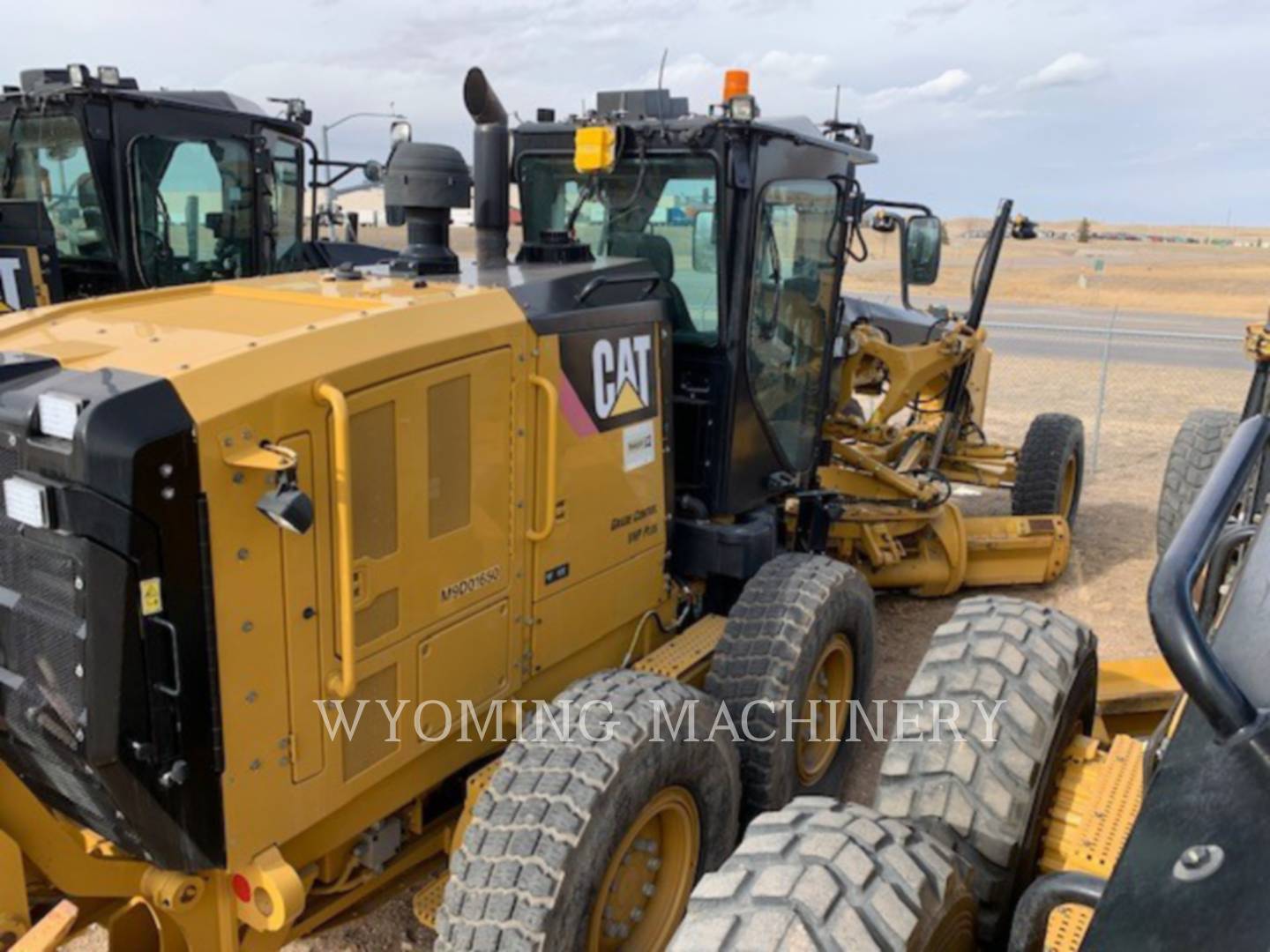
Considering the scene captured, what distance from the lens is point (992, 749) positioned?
3039mm

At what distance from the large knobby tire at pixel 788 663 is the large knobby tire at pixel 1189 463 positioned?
353cm

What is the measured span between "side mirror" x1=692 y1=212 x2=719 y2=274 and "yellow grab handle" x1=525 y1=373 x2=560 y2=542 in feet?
3.65

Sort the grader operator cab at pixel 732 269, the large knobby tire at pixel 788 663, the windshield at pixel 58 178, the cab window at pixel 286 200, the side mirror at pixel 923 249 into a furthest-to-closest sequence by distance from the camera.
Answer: the cab window at pixel 286 200, the windshield at pixel 58 178, the side mirror at pixel 923 249, the grader operator cab at pixel 732 269, the large knobby tire at pixel 788 663

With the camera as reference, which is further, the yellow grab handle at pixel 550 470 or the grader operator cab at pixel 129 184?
the grader operator cab at pixel 129 184

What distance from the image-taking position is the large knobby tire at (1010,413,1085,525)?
7.88 m

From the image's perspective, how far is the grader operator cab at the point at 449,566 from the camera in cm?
258

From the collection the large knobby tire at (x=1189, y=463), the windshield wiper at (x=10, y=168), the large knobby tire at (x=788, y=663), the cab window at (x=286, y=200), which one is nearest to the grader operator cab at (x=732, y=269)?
the large knobby tire at (x=788, y=663)

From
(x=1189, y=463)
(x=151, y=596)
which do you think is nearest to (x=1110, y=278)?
(x=1189, y=463)

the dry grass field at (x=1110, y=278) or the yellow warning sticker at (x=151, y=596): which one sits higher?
the yellow warning sticker at (x=151, y=596)

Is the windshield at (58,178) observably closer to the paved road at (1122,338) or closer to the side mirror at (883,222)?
the side mirror at (883,222)

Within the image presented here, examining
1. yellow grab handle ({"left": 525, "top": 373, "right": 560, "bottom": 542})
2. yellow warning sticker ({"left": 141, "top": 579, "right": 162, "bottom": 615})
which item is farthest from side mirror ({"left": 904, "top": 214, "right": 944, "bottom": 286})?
yellow warning sticker ({"left": 141, "top": 579, "right": 162, "bottom": 615})

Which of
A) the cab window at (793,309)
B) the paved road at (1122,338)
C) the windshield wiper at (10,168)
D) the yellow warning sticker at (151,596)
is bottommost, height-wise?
the paved road at (1122,338)

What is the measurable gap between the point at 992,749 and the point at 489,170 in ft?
9.24

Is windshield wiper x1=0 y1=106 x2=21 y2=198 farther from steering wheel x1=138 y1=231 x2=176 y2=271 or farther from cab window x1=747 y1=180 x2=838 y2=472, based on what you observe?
cab window x1=747 y1=180 x2=838 y2=472
